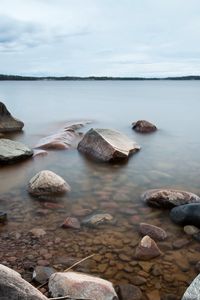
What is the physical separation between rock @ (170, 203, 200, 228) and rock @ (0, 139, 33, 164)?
4721 millimetres

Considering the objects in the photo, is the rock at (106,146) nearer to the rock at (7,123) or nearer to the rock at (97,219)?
the rock at (97,219)

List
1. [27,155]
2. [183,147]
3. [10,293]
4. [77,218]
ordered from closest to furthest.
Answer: [10,293]
[77,218]
[27,155]
[183,147]

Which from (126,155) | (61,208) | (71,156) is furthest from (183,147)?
(61,208)

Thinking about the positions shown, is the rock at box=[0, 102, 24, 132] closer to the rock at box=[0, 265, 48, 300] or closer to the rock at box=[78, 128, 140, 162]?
the rock at box=[78, 128, 140, 162]

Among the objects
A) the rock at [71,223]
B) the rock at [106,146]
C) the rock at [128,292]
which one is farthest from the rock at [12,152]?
the rock at [128,292]

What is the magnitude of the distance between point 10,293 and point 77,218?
2819mm

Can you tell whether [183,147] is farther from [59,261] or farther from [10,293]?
[10,293]

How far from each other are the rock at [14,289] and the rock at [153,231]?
240cm

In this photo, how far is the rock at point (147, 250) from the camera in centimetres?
477

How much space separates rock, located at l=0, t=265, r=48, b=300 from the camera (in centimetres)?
315

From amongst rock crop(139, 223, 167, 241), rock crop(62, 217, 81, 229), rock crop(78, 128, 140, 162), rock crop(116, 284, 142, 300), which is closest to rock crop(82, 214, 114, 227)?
rock crop(62, 217, 81, 229)

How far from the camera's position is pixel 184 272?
4.50m

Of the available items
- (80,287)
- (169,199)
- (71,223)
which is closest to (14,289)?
(80,287)

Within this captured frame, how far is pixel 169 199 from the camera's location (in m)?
6.30
